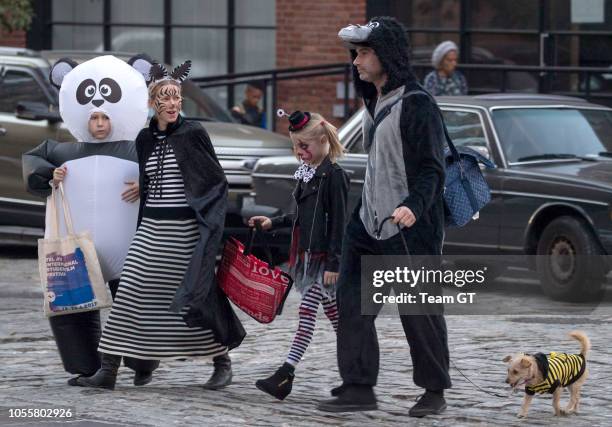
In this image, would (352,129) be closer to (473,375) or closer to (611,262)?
(611,262)

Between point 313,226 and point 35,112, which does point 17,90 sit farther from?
point 313,226

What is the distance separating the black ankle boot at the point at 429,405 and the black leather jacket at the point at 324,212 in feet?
2.54

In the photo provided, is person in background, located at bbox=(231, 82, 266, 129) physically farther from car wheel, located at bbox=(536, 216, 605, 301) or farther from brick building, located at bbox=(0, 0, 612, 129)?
car wheel, located at bbox=(536, 216, 605, 301)

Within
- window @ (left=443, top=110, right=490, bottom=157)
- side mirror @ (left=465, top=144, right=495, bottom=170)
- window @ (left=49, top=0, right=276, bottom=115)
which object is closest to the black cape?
side mirror @ (left=465, top=144, right=495, bottom=170)

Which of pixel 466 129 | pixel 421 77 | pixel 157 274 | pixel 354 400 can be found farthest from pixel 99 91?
pixel 421 77

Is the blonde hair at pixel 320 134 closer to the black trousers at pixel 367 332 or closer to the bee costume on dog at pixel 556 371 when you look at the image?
the black trousers at pixel 367 332

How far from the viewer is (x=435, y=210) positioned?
7.35 metres

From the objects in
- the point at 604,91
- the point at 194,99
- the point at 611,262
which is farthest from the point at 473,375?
the point at 604,91

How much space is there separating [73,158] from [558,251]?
194 inches

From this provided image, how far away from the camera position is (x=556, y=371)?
7297mm

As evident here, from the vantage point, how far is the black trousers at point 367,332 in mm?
7324

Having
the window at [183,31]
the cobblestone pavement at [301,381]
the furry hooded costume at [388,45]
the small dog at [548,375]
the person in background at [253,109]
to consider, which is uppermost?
the window at [183,31]

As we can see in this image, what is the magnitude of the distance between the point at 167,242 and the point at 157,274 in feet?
0.53

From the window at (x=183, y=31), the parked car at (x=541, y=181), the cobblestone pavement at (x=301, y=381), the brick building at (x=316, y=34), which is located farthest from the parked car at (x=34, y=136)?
the window at (x=183, y=31)
